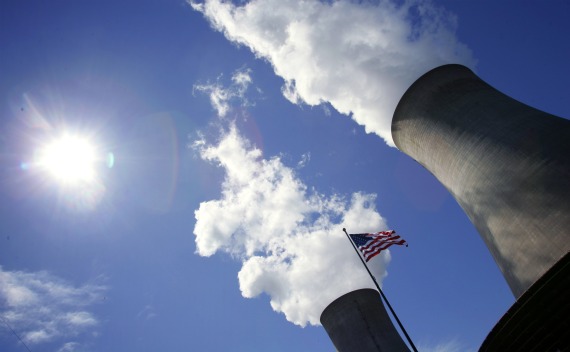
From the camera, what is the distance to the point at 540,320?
22.9ft

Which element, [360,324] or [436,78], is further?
[360,324]

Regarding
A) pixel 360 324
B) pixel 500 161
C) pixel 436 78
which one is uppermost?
pixel 436 78

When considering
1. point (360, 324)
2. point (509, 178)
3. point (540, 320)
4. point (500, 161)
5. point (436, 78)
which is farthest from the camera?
point (360, 324)

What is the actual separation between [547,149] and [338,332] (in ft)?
35.3

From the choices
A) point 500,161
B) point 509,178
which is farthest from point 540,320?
point 500,161

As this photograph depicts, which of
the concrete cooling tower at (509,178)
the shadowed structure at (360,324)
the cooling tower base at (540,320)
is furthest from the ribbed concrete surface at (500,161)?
the shadowed structure at (360,324)

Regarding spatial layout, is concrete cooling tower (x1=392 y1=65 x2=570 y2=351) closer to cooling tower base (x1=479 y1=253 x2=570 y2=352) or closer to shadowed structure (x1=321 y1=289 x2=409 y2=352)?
cooling tower base (x1=479 y1=253 x2=570 y2=352)

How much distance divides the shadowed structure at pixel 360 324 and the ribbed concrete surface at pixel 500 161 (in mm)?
6121

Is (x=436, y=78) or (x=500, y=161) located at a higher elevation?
(x=436, y=78)

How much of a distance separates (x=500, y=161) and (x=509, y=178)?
21.4 inches

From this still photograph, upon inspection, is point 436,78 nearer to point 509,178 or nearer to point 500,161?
point 500,161

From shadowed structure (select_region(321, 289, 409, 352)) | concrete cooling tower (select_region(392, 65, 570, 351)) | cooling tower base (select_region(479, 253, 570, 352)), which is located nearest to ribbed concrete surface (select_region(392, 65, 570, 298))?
concrete cooling tower (select_region(392, 65, 570, 351))

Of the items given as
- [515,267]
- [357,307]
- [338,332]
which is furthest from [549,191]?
[338,332]

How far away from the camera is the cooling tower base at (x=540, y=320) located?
20.8 feet
